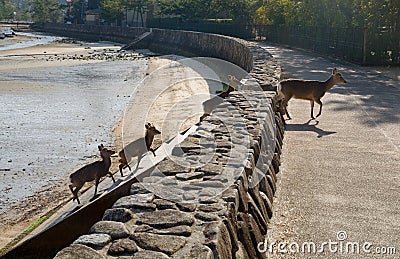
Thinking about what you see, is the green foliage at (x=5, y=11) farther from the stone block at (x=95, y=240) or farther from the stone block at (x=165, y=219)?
the stone block at (x=95, y=240)

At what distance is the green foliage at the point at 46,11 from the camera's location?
467ft

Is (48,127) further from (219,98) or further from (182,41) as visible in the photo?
(182,41)

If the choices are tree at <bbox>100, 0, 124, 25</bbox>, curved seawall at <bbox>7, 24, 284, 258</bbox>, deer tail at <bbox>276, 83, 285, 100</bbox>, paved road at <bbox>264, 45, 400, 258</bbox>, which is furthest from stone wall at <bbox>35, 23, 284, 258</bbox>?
tree at <bbox>100, 0, 124, 25</bbox>

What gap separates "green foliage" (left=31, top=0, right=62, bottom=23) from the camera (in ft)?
467

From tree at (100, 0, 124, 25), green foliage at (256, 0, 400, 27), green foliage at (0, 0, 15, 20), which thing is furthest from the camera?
green foliage at (0, 0, 15, 20)

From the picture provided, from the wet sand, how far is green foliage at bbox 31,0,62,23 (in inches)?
Answer: 4094

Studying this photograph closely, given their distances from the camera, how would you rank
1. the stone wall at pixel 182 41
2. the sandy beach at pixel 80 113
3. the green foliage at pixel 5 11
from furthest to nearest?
1. the green foliage at pixel 5 11
2. the stone wall at pixel 182 41
3. the sandy beach at pixel 80 113

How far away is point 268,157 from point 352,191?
116 centimetres

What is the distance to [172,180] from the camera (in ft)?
18.6

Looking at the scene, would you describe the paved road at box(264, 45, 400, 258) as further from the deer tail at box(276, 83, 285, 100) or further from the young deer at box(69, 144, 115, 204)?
the young deer at box(69, 144, 115, 204)

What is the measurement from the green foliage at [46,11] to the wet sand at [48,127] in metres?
104

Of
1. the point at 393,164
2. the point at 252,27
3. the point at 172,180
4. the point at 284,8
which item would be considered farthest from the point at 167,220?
the point at 252,27

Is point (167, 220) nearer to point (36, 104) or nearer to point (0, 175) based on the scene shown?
point (0, 175)

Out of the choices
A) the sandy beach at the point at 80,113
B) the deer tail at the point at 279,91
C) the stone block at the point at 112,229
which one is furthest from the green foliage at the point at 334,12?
the stone block at the point at 112,229
